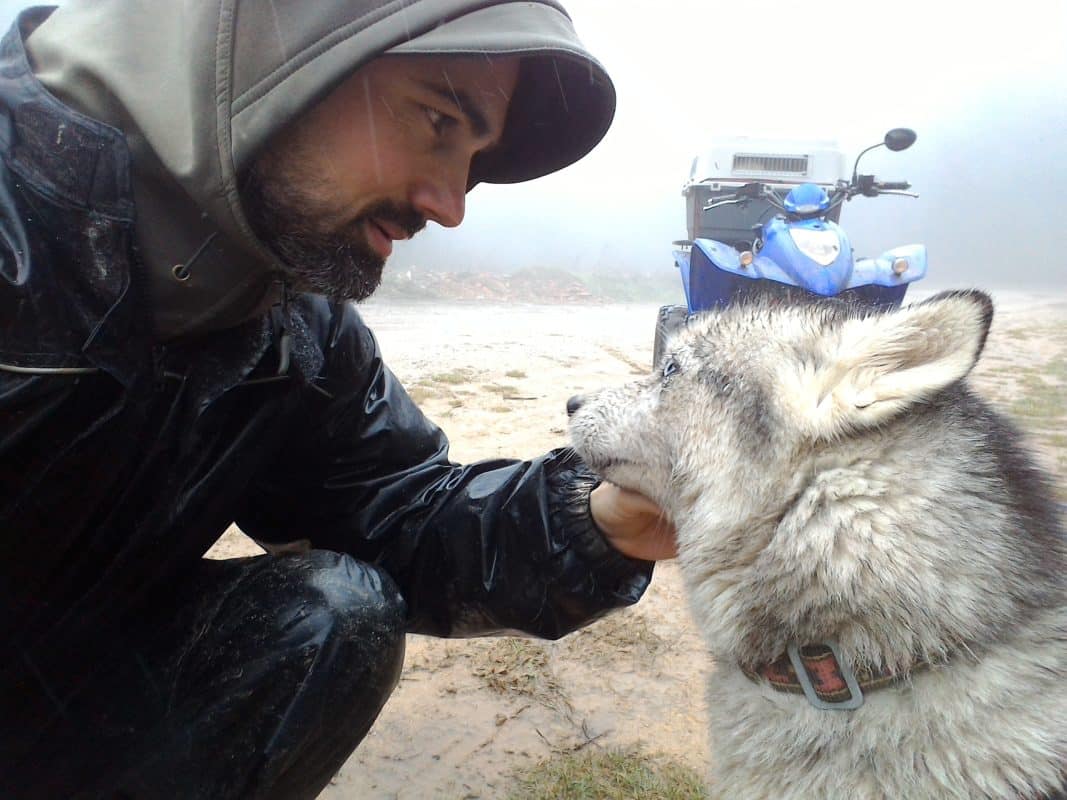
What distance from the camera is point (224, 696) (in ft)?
5.96

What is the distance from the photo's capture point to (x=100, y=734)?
A: 5.94ft

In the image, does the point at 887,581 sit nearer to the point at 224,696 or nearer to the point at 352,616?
the point at 352,616

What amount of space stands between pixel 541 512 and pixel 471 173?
122cm

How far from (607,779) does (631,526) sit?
95 cm

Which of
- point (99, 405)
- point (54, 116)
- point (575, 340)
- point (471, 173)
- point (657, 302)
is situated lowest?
point (657, 302)

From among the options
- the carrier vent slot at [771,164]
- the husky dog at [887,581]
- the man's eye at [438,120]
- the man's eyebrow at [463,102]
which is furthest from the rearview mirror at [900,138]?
the man's eye at [438,120]

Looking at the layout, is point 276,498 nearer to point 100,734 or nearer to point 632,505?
point 100,734

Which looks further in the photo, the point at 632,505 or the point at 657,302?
the point at 657,302

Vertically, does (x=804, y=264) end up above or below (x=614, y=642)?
above

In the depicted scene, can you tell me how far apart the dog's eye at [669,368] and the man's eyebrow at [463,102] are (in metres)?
0.90

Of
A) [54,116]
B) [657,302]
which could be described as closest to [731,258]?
[54,116]

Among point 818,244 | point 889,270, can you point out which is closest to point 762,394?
point 818,244

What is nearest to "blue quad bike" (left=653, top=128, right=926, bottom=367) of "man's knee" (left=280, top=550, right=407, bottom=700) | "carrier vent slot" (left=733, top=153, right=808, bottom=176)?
"man's knee" (left=280, top=550, right=407, bottom=700)

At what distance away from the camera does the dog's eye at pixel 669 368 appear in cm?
226
